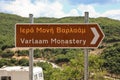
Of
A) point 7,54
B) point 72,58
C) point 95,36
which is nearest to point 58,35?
point 95,36

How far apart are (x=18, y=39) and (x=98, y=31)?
5.89 feet

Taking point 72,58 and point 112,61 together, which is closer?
point 112,61

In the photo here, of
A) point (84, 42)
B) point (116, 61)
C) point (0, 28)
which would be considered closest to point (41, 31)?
point (84, 42)

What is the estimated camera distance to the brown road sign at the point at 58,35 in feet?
25.1

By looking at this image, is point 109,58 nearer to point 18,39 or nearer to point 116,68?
point 116,68

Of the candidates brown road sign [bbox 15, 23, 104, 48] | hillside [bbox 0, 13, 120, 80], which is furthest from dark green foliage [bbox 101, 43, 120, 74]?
brown road sign [bbox 15, 23, 104, 48]

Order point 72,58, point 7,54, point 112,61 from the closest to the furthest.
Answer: point 112,61, point 72,58, point 7,54

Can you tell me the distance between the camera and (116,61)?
62.3 meters

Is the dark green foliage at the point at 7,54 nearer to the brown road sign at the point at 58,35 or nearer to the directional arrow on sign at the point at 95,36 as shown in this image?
the brown road sign at the point at 58,35

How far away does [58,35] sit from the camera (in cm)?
776

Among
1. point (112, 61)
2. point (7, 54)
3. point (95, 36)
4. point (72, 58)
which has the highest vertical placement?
point (95, 36)

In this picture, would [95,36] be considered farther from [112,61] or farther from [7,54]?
[7,54]

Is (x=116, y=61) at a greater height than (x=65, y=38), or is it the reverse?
(x=65, y=38)

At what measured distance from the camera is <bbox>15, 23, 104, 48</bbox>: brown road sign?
765 cm
